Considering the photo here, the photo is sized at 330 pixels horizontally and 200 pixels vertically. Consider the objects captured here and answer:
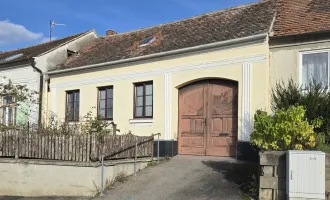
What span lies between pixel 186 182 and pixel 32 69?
447 inches

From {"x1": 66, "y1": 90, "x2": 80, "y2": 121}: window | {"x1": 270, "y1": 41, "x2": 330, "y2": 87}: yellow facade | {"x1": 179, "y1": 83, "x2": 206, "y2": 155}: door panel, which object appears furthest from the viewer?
{"x1": 66, "y1": 90, "x2": 80, "y2": 121}: window

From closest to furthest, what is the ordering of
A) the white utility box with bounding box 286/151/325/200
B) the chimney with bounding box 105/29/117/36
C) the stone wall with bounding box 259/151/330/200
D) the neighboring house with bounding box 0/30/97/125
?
the white utility box with bounding box 286/151/325/200 < the stone wall with bounding box 259/151/330/200 < the neighboring house with bounding box 0/30/97/125 < the chimney with bounding box 105/29/117/36

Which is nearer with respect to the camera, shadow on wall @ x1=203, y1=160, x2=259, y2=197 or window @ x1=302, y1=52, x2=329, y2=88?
shadow on wall @ x1=203, y1=160, x2=259, y2=197

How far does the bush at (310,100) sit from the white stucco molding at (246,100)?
755 mm

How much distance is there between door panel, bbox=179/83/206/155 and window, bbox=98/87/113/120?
3418mm

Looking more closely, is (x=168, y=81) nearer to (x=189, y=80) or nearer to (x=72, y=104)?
(x=189, y=80)

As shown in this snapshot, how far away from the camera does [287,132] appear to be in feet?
27.5

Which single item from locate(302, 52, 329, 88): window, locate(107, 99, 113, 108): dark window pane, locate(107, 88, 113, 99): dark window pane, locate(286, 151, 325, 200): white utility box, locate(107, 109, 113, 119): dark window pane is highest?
locate(302, 52, 329, 88): window

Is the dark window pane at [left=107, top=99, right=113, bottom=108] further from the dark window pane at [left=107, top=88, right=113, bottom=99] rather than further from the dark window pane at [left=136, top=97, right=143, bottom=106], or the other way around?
the dark window pane at [left=136, top=97, right=143, bottom=106]

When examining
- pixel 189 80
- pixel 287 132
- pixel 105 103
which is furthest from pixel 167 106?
pixel 287 132

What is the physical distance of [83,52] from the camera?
19.0 metres

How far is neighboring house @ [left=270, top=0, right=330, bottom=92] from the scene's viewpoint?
1127cm

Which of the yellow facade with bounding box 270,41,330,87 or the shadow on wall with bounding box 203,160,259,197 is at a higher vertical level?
the yellow facade with bounding box 270,41,330,87

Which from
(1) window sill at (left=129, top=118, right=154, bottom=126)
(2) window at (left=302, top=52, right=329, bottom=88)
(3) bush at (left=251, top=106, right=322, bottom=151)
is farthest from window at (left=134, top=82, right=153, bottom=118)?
(3) bush at (left=251, top=106, right=322, bottom=151)
